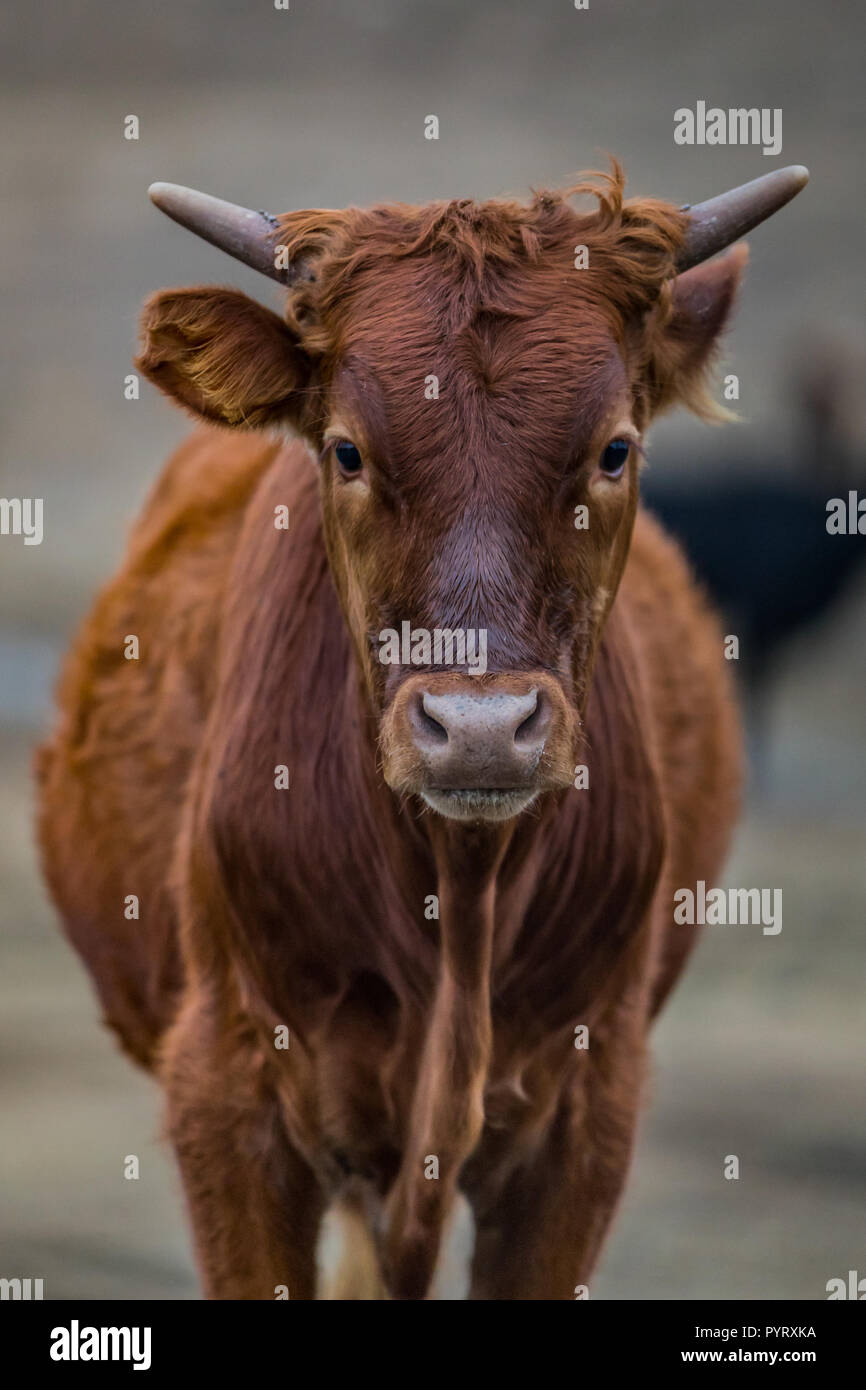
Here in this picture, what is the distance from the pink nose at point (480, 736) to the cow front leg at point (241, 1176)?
107 cm

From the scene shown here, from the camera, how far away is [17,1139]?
702 centimetres

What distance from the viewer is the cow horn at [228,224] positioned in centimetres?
307

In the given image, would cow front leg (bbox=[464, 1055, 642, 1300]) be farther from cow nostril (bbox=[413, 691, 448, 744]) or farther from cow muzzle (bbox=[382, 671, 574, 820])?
cow nostril (bbox=[413, 691, 448, 744])

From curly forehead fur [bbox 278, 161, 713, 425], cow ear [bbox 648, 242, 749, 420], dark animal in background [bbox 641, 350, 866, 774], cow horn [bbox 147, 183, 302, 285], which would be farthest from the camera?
dark animal in background [bbox 641, 350, 866, 774]

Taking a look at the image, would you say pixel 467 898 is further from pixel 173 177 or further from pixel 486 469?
pixel 173 177

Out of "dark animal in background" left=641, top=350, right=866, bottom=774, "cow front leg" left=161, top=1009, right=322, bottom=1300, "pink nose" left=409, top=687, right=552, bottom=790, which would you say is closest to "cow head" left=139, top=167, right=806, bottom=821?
"pink nose" left=409, top=687, right=552, bottom=790

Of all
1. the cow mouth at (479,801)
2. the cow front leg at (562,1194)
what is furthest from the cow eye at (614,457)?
the cow front leg at (562,1194)

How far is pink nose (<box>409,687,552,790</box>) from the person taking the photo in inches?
102

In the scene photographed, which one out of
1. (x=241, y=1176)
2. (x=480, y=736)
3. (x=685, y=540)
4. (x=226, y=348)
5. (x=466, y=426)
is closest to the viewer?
(x=480, y=736)

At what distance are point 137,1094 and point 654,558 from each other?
4092 millimetres

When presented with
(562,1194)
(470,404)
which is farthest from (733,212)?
(562,1194)

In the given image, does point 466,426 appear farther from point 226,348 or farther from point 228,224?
point 228,224

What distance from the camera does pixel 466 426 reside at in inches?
108

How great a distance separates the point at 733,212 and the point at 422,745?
1.15m
